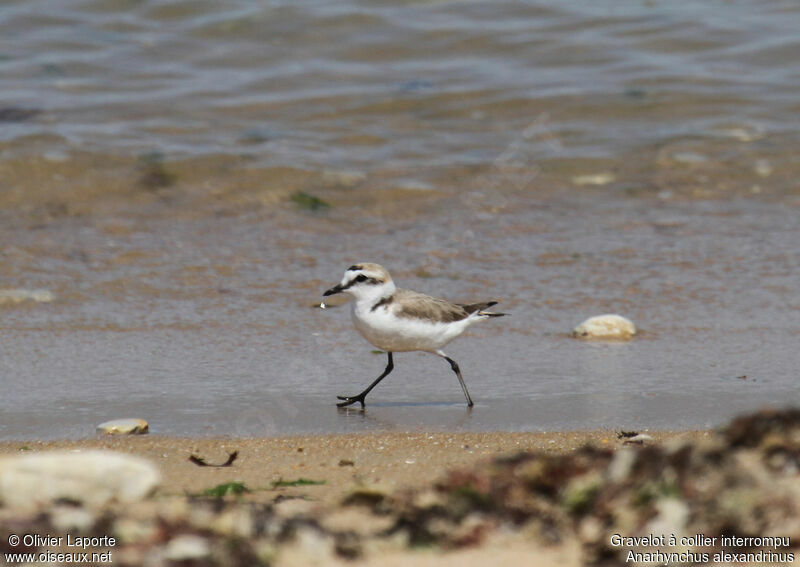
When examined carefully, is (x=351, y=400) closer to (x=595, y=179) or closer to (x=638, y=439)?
(x=638, y=439)

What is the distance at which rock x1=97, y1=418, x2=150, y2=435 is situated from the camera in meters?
4.63

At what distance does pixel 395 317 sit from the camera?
211 inches

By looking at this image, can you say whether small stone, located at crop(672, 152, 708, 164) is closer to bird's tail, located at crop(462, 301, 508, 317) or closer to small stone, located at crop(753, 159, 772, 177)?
small stone, located at crop(753, 159, 772, 177)

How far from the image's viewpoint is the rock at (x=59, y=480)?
10.4 ft

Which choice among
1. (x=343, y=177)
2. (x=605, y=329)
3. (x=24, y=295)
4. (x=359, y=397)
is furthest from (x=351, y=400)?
(x=343, y=177)

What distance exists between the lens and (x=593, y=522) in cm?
309

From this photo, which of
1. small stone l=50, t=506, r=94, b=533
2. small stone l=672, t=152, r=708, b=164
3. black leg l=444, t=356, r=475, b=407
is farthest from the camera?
small stone l=672, t=152, r=708, b=164

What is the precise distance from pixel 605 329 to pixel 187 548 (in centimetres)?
360

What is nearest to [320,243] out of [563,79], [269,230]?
[269,230]

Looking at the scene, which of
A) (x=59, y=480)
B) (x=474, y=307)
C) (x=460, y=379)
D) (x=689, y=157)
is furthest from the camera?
(x=689, y=157)

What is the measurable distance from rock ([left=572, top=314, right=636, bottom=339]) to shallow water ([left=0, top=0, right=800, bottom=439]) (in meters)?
0.09

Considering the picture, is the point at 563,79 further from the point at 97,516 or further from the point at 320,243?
the point at 97,516

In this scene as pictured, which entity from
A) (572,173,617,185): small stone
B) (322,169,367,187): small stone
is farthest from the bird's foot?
(572,173,617,185): small stone

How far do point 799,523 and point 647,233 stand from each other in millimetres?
5054
